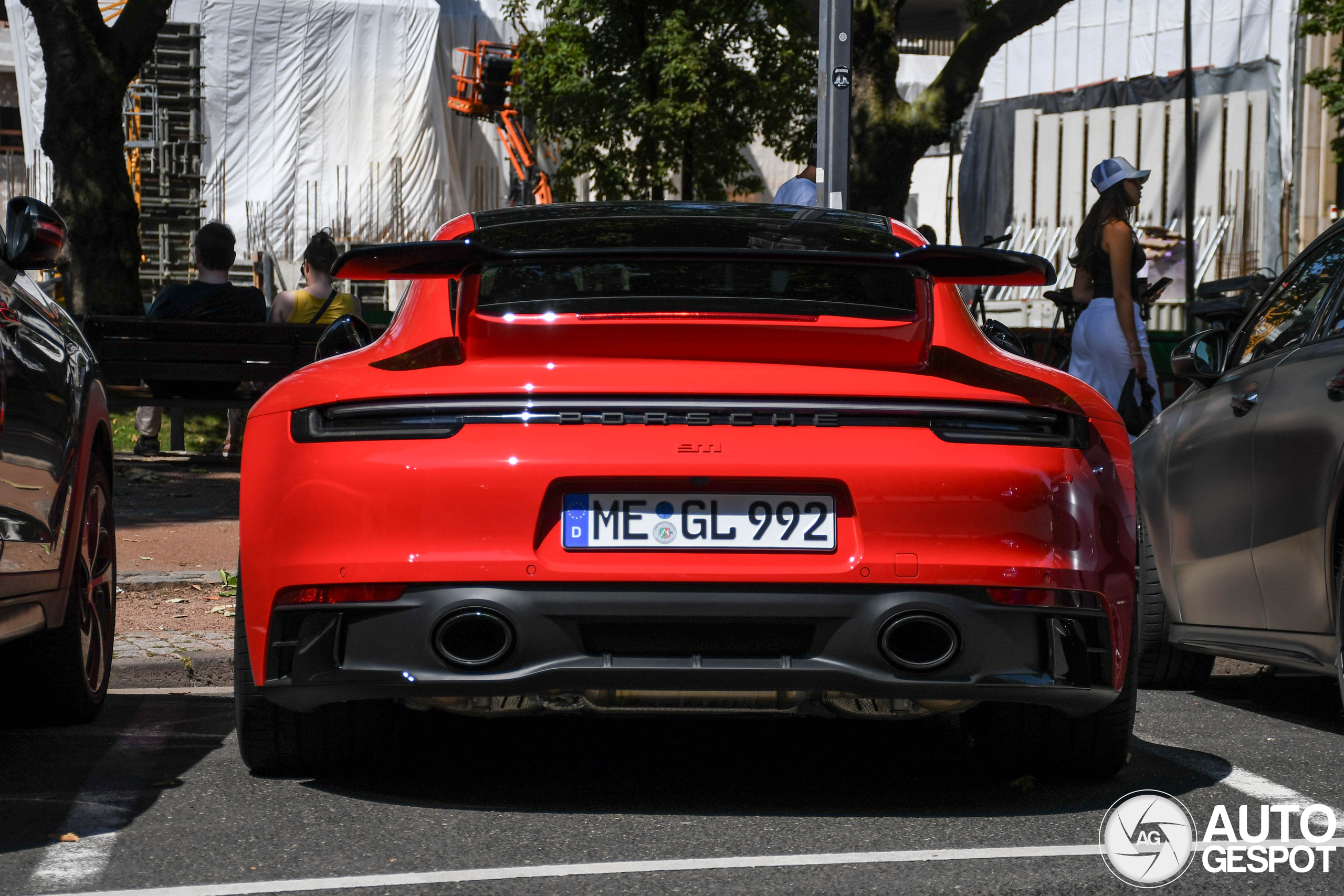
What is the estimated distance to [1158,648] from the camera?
6.31 meters

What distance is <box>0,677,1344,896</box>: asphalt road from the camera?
360cm

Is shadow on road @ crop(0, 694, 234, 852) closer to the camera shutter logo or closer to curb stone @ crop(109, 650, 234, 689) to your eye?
curb stone @ crop(109, 650, 234, 689)

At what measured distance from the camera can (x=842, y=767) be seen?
474cm

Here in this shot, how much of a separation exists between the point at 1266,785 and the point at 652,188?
23616 millimetres

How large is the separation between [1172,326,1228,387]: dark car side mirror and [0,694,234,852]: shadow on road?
10.8ft

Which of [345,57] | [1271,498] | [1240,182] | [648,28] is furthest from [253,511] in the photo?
[345,57]

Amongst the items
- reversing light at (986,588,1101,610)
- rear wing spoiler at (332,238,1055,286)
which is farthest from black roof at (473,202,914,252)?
reversing light at (986,588,1101,610)

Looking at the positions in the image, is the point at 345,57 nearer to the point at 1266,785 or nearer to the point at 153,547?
the point at 153,547

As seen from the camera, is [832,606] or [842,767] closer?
[832,606]

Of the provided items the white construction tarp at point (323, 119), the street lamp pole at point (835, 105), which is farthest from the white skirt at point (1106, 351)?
the white construction tarp at point (323, 119)

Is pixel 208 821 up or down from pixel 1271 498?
down

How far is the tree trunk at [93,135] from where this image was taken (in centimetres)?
1555

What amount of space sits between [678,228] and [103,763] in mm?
2051

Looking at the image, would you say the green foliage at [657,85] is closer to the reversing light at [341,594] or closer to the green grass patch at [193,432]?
the green grass patch at [193,432]
